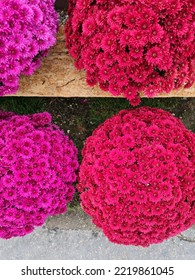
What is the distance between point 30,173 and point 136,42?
0.87 m

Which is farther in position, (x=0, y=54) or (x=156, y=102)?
(x=156, y=102)

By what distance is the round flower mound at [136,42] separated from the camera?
1.88 meters

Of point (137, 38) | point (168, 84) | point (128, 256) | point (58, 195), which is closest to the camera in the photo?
point (137, 38)

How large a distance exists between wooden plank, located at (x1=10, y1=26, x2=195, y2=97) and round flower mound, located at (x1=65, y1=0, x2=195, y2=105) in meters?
0.31

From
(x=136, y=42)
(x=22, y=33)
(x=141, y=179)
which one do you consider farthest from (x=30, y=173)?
(x=136, y=42)

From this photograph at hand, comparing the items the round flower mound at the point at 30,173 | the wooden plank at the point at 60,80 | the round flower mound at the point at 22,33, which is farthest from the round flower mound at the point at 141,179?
the round flower mound at the point at 22,33

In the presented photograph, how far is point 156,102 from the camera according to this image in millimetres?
2902

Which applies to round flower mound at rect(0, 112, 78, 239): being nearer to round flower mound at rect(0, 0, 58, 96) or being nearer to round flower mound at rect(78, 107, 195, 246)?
round flower mound at rect(78, 107, 195, 246)

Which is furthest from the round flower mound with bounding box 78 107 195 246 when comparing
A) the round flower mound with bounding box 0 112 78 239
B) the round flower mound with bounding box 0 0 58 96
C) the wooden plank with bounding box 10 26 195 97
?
the round flower mound with bounding box 0 0 58 96

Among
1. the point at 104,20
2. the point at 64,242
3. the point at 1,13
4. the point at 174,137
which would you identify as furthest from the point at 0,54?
the point at 64,242

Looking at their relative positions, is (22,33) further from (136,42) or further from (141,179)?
(141,179)

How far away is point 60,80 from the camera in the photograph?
8.00 ft

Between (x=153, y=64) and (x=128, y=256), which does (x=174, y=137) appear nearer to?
(x=153, y=64)

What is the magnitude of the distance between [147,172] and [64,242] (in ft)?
4.49
